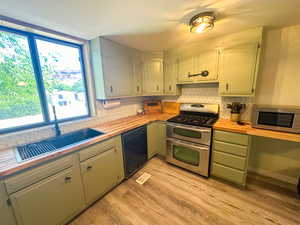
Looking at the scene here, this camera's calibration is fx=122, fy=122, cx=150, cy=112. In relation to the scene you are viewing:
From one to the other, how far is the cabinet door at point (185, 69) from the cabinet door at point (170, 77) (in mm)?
92

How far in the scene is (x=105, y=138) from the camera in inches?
63.4

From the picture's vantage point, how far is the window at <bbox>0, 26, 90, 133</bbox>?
1.41 m

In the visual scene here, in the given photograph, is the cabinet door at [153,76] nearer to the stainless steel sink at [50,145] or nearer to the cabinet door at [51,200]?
the stainless steel sink at [50,145]

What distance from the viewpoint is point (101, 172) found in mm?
1641

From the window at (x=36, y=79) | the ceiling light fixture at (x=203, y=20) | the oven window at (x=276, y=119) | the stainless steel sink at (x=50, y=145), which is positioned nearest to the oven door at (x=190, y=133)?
the oven window at (x=276, y=119)

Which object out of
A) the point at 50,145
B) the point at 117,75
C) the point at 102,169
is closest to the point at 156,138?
the point at 102,169

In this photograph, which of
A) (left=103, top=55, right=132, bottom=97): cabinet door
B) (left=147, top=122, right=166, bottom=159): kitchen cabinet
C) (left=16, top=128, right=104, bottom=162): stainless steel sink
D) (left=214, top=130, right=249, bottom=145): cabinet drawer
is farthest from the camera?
(left=147, top=122, right=166, bottom=159): kitchen cabinet

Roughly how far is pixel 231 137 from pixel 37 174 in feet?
7.48

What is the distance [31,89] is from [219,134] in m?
2.66

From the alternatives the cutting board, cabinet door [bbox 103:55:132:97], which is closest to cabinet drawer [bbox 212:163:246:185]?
the cutting board

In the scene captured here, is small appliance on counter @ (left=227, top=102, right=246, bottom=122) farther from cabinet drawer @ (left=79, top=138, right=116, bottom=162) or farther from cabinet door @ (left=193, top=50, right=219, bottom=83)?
cabinet drawer @ (left=79, top=138, right=116, bottom=162)

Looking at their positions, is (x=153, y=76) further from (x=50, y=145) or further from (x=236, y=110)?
(x=50, y=145)

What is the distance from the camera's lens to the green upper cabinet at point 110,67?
1931 mm

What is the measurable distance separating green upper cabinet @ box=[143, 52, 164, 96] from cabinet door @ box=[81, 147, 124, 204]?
1483 mm
